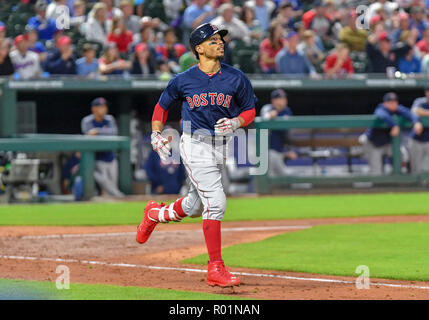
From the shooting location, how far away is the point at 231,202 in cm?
1342

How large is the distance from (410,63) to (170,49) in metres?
4.48

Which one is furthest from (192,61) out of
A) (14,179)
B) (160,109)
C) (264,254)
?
(160,109)

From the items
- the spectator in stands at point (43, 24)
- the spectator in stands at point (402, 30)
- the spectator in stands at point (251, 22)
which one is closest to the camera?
the spectator in stands at point (43, 24)

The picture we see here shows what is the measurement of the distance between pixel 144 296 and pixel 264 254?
2440 millimetres

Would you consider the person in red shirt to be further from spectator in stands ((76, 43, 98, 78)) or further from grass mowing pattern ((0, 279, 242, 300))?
grass mowing pattern ((0, 279, 242, 300))

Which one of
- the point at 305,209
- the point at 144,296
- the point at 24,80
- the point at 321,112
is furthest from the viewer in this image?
the point at 321,112

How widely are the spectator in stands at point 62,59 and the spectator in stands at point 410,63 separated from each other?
Result: 600 centimetres

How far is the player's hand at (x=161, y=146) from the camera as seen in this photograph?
6000mm

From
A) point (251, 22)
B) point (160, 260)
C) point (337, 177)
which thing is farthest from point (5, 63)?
point (160, 260)

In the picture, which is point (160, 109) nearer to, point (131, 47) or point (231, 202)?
point (231, 202)

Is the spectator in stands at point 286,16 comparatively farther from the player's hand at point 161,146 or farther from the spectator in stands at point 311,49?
the player's hand at point 161,146

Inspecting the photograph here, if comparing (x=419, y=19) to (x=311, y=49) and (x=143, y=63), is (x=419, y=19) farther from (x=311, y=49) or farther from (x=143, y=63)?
(x=143, y=63)

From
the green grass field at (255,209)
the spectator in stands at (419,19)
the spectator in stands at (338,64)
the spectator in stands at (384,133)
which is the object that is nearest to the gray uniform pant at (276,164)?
the green grass field at (255,209)
